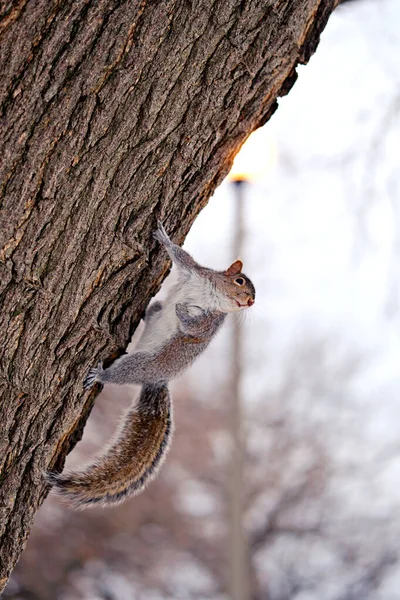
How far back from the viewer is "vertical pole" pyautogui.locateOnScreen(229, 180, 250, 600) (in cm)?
520

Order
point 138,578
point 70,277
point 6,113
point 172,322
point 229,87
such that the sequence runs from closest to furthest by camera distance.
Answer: point 6,113, point 70,277, point 229,87, point 172,322, point 138,578

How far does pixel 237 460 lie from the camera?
5.53m

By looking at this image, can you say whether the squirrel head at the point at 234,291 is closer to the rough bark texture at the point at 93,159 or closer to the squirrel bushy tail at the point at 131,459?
the squirrel bushy tail at the point at 131,459

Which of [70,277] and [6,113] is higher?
[6,113]

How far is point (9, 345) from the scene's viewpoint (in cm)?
191

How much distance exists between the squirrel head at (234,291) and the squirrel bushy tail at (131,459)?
1.52 feet

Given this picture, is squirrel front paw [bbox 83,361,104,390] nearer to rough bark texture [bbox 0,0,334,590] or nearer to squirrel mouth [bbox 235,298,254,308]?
rough bark texture [bbox 0,0,334,590]

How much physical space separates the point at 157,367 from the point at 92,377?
1.89 feet

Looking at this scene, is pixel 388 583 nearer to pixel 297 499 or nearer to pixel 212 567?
pixel 297 499

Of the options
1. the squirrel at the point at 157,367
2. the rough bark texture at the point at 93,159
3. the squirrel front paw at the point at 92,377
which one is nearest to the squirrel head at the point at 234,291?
the squirrel at the point at 157,367

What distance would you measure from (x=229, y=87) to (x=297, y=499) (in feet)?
17.6

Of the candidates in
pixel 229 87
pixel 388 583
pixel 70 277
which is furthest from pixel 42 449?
pixel 388 583

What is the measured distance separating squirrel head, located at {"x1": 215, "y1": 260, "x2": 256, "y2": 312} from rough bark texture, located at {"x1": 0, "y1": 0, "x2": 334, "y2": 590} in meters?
0.80

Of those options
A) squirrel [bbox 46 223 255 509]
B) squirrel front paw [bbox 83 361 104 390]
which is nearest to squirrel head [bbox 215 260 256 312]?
squirrel [bbox 46 223 255 509]
